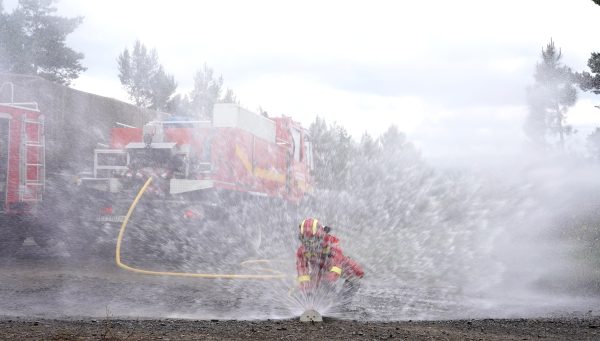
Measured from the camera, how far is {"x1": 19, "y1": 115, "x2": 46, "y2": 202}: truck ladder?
1312cm

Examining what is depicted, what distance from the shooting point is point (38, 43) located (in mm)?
29438

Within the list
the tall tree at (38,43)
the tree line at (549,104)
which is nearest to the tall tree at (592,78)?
the tree line at (549,104)

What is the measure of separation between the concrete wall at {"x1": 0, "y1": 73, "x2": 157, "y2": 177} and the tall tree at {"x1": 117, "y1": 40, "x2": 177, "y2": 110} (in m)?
19.6

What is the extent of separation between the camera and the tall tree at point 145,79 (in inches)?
1587

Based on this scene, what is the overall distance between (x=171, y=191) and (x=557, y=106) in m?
38.6

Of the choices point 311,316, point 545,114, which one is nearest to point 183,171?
point 311,316

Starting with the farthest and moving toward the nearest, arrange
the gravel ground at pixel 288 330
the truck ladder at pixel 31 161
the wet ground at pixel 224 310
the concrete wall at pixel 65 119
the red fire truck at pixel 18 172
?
1. the concrete wall at pixel 65 119
2. the truck ladder at pixel 31 161
3. the red fire truck at pixel 18 172
4. the wet ground at pixel 224 310
5. the gravel ground at pixel 288 330

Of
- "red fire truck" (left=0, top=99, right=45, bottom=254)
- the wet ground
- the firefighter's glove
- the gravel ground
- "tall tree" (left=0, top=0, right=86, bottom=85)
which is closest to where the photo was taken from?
the gravel ground

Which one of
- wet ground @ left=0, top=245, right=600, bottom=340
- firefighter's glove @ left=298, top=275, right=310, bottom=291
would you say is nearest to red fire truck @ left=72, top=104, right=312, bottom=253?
wet ground @ left=0, top=245, right=600, bottom=340

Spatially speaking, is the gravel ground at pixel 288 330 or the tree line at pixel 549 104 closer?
the gravel ground at pixel 288 330

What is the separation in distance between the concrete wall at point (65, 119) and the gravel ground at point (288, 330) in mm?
10744

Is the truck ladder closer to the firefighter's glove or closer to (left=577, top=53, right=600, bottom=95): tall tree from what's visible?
the firefighter's glove

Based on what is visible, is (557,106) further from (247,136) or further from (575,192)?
(247,136)

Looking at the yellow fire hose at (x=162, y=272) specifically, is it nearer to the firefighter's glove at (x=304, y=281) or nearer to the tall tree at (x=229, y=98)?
the firefighter's glove at (x=304, y=281)
